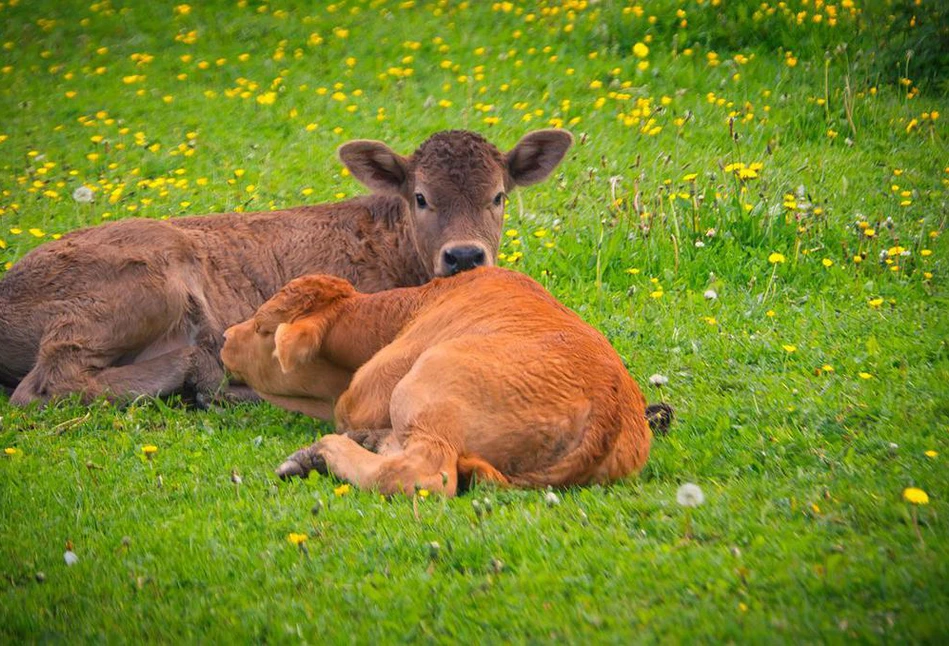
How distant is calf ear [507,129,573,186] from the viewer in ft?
29.1

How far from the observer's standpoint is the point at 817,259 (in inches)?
354

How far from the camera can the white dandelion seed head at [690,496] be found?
5074 mm

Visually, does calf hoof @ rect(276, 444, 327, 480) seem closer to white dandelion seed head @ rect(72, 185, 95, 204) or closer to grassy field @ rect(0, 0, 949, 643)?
grassy field @ rect(0, 0, 949, 643)

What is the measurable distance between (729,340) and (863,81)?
6374 mm

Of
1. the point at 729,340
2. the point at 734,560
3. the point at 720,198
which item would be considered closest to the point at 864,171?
the point at 720,198

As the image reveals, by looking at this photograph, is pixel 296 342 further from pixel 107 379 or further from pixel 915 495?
pixel 915 495

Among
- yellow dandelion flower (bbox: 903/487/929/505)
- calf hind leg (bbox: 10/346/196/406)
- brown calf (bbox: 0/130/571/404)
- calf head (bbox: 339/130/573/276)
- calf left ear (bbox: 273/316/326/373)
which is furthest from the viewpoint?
calf head (bbox: 339/130/573/276)

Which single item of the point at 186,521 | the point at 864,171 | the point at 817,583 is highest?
the point at 817,583

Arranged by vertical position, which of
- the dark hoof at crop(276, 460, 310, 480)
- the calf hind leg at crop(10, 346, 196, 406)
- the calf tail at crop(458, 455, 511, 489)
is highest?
the calf tail at crop(458, 455, 511, 489)

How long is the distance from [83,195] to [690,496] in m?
8.61

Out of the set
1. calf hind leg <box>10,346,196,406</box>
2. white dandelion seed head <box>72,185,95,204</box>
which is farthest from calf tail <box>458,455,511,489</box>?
white dandelion seed head <box>72,185,95,204</box>

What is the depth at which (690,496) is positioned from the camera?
5105 millimetres

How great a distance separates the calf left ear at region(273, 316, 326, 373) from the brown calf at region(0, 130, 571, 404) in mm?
1355

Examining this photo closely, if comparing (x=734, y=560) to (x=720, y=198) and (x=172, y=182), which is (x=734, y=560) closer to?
(x=720, y=198)
